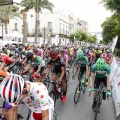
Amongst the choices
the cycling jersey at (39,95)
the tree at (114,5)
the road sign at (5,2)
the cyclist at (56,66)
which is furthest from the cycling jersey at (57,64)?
the tree at (114,5)

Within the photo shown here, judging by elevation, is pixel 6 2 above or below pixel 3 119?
above

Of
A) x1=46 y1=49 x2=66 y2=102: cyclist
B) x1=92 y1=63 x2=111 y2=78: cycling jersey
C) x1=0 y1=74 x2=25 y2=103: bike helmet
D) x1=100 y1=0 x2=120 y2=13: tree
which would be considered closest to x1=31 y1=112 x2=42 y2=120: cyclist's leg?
x1=0 y1=74 x2=25 y2=103: bike helmet

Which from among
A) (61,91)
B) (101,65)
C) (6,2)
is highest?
(6,2)

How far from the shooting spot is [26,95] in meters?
2.62

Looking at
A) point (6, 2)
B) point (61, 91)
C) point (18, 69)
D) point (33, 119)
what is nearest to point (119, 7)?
point (6, 2)

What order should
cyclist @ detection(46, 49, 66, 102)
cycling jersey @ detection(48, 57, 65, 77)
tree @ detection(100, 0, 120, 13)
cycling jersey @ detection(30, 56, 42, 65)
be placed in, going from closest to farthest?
cyclist @ detection(46, 49, 66, 102)
cycling jersey @ detection(48, 57, 65, 77)
cycling jersey @ detection(30, 56, 42, 65)
tree @ detection(100, 0, 120, 13)

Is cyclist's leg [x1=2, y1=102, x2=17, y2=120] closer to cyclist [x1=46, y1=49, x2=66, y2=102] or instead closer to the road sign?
cyclist [x1=46, y1=49, x2=66, y2=102]

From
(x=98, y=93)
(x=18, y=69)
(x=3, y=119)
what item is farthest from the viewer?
(x=18, y=69)

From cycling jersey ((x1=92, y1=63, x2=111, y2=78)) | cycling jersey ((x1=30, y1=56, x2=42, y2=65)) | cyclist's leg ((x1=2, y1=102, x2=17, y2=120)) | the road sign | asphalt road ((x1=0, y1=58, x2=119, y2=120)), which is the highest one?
the road sign

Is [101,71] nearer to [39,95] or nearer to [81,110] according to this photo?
[81,110]

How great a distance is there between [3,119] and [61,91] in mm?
4001

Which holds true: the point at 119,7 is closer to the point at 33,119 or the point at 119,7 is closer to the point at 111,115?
the point at 111,115

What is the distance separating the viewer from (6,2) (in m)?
12.3

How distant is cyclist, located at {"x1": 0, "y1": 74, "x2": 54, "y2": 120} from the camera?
2.29 metres
